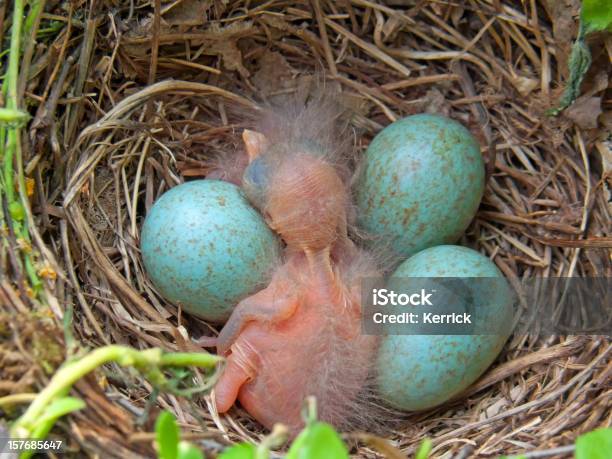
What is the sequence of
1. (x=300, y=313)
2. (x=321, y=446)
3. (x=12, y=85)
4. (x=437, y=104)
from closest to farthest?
1. (x=321, y=446)
2. (x=12, y=85)
3. (x=300, y=313)
4. (x=437, y=104)

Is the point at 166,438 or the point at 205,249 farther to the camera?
the point at 205,249

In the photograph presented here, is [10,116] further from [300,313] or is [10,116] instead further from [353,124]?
[353,124]

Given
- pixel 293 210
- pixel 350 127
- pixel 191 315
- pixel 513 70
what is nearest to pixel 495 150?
pixel 513 70

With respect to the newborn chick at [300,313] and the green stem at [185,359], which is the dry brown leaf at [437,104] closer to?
the newborn chick at [300,313]

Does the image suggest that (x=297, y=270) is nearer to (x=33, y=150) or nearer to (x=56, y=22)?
(x=33, y=150)

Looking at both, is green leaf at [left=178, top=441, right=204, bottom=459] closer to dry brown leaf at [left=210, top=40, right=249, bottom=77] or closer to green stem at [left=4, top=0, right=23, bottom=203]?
green stem at [left=4, top=0, right=23, bottom=203]

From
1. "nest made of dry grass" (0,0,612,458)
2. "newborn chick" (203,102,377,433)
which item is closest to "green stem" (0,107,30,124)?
"nest made of dry grass" (0,0,612,458)

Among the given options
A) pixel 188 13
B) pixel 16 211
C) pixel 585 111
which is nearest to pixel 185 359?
pixel 16 211
